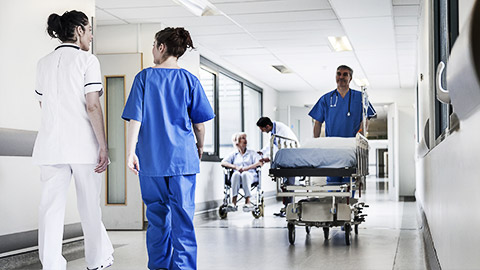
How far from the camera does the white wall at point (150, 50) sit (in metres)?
7.07

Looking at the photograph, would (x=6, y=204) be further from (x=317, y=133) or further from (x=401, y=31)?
(x=401, y=31)

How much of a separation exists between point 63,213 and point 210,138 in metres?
6.22

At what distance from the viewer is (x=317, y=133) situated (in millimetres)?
5930

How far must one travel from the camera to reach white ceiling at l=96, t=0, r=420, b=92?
634cm

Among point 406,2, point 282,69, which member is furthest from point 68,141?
point 282,69

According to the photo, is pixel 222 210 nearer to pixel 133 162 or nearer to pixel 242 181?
pixel 242 181

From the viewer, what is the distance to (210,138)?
9375 millimetres

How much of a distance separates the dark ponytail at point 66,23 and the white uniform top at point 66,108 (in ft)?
0.20

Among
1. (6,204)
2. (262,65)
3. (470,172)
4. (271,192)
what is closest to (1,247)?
(6,204)

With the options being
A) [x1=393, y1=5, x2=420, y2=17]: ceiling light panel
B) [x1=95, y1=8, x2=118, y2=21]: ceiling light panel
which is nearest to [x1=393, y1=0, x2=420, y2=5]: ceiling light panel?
[x1=393, y1=5, x2=420, y2=17]: ceiling light panel

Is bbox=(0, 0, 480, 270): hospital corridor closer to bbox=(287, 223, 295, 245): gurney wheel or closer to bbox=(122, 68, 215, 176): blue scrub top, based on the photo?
bbox=(122, 68, 215, 176): blue scrub top

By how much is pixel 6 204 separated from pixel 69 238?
808 mm

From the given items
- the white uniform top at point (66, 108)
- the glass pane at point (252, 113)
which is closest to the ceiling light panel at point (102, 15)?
the white uniform top at point (66, 108)

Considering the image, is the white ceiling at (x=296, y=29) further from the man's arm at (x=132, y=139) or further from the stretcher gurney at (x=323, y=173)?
the man's arm at (x=132, y=139)
